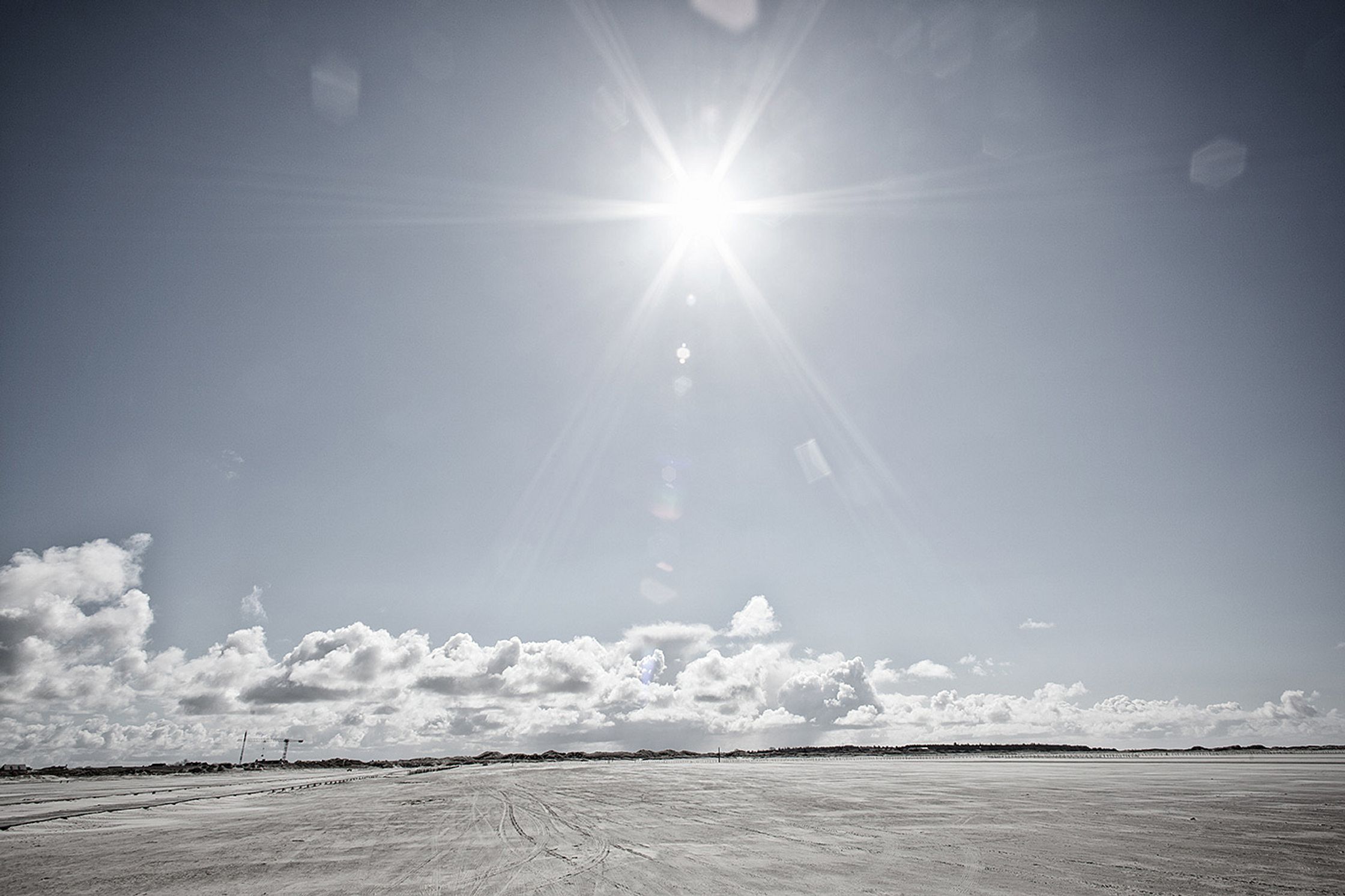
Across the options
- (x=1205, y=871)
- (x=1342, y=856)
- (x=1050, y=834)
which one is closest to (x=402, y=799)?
(x=1050, y=834)

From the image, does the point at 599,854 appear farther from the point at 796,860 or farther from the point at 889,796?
the point at 889,796

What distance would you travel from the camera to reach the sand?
12102 mm

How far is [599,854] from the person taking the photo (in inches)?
589

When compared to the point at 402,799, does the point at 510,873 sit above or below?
above

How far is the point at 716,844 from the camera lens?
16641 millimetres

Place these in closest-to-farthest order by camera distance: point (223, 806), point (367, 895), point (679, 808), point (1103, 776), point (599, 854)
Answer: point (367, 895) → point (599, 854) → point (679, 808) → point (223, 806) → point (1103, 776)

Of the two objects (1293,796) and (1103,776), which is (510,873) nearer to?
(1293,796)

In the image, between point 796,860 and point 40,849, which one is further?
point 40,849

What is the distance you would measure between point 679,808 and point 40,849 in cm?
2080

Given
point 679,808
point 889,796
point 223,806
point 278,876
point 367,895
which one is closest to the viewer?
point 367,895

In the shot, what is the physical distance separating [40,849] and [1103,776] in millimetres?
59972

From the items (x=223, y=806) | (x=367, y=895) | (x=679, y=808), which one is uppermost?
(x=367, y=895)

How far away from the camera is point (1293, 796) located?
26844 millimetres

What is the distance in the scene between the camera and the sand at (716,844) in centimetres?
Result: 1210
